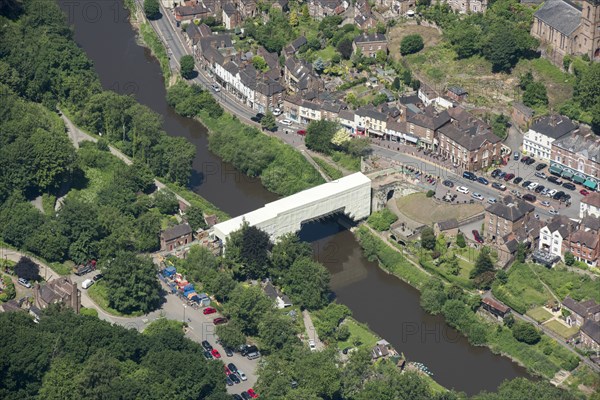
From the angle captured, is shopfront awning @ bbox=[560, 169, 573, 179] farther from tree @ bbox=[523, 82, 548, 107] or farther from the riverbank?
the riverbank

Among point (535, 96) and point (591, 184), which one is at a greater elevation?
point (535, 96)

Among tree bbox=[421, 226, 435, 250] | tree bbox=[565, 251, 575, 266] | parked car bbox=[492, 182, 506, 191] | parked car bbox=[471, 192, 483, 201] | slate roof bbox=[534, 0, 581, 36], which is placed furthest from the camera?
slate roof bbox=[534, 0, 581, 36]

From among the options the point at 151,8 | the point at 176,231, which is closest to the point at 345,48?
the point at 151,8

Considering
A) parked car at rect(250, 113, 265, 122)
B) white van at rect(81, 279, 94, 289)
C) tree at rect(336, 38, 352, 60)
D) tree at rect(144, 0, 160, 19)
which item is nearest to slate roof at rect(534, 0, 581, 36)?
tree at rect(336, 38, 352, 60)

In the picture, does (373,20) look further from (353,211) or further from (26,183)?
(26,183)

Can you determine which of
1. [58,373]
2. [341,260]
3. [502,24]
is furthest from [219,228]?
[502,24]

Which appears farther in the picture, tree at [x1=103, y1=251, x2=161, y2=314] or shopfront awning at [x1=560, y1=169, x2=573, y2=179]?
shopfront awning at [x1=560, y1=169, x2=573, y2=179]

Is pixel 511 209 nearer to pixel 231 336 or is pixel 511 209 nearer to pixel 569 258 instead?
pixel 569 258
